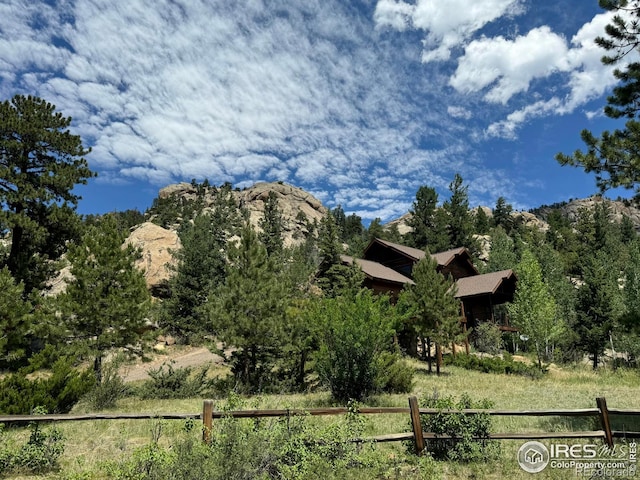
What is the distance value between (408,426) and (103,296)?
1351cm

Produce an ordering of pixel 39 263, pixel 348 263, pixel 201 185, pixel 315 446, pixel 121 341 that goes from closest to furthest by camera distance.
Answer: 1. pixel 315 446
2. pixel 121 341
3. pixel 39 263
4. pixel 348 263
5. pixel 201 185

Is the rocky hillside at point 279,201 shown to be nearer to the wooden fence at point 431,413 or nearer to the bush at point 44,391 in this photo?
the bush at point 44,391

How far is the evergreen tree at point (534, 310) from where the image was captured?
88.1ft

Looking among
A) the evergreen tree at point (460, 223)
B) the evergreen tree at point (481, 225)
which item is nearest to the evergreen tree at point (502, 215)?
the evergreen tree at point (481, 225)

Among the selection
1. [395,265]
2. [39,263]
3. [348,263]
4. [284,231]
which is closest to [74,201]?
[39,263]

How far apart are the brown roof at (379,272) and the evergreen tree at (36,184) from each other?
19.6 metres

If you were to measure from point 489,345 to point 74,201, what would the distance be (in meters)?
32.3

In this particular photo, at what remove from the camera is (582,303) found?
107ft

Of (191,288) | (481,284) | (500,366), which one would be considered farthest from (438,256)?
(191,288)

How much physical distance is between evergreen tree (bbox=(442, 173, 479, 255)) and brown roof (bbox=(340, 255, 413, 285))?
815 inches

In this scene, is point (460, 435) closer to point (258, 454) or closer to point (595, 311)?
point (258, 454)

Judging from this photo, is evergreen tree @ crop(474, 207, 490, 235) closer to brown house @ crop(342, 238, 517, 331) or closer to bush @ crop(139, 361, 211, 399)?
brown house @ crop(342, 238, 517, 331)

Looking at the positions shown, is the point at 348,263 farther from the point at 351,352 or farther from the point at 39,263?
the point at 39,263

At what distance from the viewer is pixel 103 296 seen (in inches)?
642
